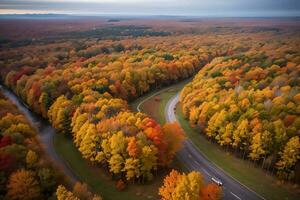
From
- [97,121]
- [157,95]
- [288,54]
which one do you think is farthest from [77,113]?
[288,54]

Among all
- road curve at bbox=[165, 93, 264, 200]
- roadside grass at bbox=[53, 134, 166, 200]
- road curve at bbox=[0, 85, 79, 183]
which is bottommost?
road curve at bbox=[0, 85, 79, 183]

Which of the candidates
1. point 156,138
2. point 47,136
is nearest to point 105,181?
point 156,138

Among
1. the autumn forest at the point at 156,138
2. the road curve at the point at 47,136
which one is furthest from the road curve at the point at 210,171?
the road curve at the point at 47,136

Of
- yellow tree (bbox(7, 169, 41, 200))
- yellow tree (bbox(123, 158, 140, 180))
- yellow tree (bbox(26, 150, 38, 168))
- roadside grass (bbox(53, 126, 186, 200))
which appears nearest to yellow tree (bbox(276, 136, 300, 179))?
roadside grass (bbox(53, 126, 186, 200))

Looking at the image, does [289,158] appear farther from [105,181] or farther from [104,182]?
[104,182]

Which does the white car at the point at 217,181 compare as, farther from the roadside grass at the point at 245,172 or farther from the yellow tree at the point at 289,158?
the yellow tree at the point at 289,158

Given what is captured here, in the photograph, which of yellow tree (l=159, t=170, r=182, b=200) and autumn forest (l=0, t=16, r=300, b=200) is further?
autumn forest (l=0, t=16, r=300, b=200)

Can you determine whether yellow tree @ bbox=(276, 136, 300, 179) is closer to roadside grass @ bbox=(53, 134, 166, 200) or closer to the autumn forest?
the autumn forest

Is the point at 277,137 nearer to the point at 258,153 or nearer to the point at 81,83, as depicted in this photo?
the point at 258,153
